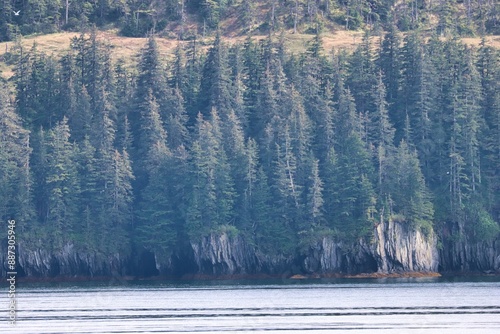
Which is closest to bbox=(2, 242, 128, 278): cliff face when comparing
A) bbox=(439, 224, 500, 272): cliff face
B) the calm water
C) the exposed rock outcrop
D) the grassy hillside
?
the exposed rock outcrop

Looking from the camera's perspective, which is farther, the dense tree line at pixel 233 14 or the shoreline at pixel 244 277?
the dense tree line at pixel 233 14

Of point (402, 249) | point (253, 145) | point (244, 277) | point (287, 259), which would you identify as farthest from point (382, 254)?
point (253, 145)

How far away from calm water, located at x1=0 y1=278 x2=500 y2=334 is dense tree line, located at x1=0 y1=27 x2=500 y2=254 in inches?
464

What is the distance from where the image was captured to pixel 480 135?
12250cm

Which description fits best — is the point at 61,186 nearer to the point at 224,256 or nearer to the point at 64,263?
the point at 64,263

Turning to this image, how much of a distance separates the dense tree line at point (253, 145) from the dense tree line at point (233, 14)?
35350mm

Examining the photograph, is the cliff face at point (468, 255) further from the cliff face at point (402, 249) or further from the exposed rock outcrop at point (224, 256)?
the exposed rock outcrop at point (224, 256)

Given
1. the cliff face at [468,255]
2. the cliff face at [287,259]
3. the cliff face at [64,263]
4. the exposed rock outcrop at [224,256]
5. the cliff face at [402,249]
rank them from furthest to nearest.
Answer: the cliff face at [64,263] < the exposed rock outcrop at [224,256] < the cliff face at [468,255] < the cliff face at [287,259] < the cliff face at [402,249]

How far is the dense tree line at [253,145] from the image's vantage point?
115 metres

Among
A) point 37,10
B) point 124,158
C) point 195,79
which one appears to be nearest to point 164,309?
point 124,158

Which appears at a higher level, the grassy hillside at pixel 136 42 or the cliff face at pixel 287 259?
the grassy hillside at pixel 136 42

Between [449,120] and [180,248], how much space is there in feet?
95.9

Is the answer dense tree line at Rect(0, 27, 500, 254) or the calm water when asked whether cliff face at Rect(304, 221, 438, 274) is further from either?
the calm water

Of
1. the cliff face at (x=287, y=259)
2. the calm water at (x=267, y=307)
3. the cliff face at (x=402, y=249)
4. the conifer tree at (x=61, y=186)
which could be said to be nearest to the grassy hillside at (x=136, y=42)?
the conifer tree at (x=61, y=186)
